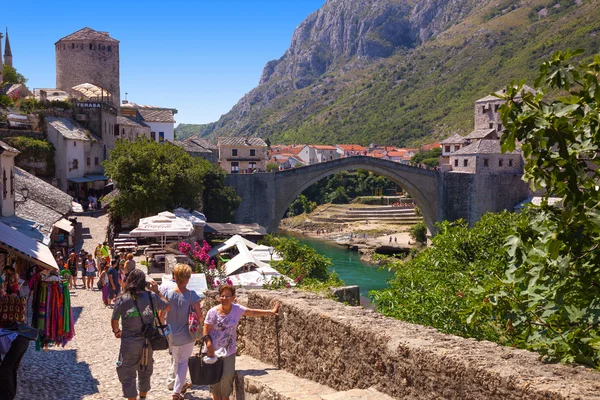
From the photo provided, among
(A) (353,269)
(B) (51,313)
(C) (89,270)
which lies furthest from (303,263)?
(A) (353,269)

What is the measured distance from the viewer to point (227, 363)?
18.8 feet

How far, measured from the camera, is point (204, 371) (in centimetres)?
566

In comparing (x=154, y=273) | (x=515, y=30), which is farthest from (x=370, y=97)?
(x=154, y=273)

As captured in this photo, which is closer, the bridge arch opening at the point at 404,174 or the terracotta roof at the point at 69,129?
the terracotta roof at the point at 69,129

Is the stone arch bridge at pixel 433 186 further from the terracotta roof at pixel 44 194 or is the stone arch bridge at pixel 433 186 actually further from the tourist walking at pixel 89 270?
the tourist walking at pixel 89 270

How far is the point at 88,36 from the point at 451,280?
41745 mm

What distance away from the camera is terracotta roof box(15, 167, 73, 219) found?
2050cm

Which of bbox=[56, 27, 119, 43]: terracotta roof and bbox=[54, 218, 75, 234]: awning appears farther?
bbox=[56, 27, 119, 43]: terracotta roof

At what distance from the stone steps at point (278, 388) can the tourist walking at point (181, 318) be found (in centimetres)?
49

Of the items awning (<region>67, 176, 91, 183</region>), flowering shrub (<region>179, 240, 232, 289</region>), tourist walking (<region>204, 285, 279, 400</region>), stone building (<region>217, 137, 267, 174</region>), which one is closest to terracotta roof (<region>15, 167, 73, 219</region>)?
flowering shrub (<region>179, 240, 232, 289</region>)

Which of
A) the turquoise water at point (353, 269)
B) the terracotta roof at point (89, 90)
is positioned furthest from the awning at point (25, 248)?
the terracotta roof at point (89, 90)

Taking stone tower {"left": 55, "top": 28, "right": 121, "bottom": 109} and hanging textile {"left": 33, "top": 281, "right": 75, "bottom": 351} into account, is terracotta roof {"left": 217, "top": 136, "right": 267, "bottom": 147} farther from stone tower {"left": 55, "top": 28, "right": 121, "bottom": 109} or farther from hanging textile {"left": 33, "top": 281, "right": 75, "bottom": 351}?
hanging textile {"left": 33, "top": 281, "right": 75, "bottom": 351}

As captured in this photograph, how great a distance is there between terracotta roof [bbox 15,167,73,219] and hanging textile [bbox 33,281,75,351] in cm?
1266

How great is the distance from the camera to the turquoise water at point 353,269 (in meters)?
37.4
